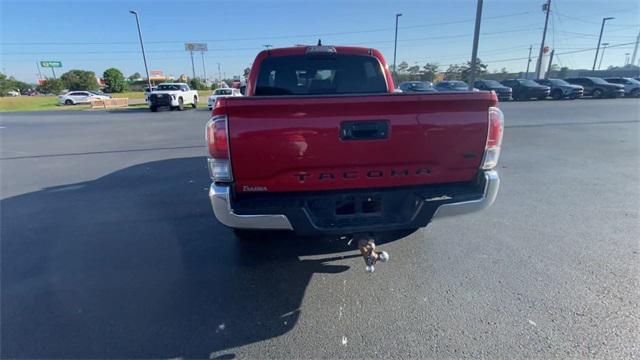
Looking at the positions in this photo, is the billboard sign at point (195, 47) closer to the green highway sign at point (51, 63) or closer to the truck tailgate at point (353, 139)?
the green highway sign at point (51, 63)

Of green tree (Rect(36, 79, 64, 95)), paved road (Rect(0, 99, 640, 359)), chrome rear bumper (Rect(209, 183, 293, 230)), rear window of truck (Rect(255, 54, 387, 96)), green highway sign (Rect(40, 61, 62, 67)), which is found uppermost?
green highway sign (Rect(40, 61, 62, 67))

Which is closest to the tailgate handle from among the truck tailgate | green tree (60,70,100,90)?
the truck tailgate

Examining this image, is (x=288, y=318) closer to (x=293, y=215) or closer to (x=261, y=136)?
(x=293, y=215)

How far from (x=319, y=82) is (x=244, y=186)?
206 centimetres

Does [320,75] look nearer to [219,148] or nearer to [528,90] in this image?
[219,148]

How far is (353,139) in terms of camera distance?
225 cm

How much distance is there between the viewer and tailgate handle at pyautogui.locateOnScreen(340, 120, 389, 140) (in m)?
2.22

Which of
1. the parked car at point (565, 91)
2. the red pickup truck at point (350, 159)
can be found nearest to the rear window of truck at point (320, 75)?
the red pickup truck at point (350, 159)

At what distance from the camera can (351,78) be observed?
386 cm

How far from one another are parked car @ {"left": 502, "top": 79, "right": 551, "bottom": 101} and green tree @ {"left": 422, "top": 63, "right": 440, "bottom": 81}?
146 ft

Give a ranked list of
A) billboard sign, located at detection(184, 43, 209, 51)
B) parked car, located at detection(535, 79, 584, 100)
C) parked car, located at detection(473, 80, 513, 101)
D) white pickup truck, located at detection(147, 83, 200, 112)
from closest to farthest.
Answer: white pickup truck, located at detection(147, 83, 200, 112) < parked car, located at detection(535, 79, 584, 100) < parked car, located at detection(473, 80, 513, 101) < billboard sign, located at detection(184, 43, 209, 51)

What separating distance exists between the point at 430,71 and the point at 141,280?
258 feet

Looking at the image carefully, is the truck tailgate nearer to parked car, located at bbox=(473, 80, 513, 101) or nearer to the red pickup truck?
the red pickup truck

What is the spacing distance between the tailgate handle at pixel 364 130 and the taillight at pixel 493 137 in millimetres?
857
